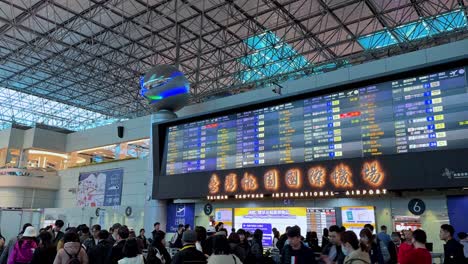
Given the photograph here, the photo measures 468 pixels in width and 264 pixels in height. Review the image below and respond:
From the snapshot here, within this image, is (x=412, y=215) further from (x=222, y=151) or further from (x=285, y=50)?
(x=285, y=50)

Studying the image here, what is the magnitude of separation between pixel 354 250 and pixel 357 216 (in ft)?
19.9

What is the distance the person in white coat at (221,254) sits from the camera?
3.66m

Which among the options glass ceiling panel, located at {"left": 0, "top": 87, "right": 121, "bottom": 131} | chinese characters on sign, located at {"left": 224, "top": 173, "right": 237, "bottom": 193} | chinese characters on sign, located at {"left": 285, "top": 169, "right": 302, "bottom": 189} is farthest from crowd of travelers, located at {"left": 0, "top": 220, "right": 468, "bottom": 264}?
glass ceiling panel, located at {"left": 0, "top": 87, "right": 121, "bottom": 131}

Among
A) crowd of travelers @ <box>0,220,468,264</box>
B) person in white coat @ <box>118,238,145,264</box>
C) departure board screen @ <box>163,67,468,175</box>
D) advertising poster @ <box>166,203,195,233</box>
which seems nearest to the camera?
crowd of travelers @ <box>0,220,468,264</box>

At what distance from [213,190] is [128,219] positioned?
198 inches

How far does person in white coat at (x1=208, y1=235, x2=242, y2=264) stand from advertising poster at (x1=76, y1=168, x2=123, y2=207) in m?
13.0

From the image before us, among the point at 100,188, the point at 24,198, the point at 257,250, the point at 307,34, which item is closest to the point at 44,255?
the point at 257,250

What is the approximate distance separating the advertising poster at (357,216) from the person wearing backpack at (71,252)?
671 cm

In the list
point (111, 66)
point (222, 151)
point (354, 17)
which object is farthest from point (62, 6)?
point (354, 17)

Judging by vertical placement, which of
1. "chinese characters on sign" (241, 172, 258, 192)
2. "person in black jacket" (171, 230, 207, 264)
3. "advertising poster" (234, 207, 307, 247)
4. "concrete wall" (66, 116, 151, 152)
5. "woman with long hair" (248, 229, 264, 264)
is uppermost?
"concrete wall" (66, 116, 151, 152)

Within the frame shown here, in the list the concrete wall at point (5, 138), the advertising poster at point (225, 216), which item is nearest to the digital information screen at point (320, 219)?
the advertising poster at point (225, 216)

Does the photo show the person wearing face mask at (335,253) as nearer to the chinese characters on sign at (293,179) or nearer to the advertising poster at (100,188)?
the chinese characters on sign at (293,179)

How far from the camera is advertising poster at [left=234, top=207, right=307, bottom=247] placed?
1037cm

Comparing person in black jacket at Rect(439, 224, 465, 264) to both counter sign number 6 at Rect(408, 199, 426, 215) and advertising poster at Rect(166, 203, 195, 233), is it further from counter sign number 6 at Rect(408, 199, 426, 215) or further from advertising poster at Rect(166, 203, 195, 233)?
advertising poster at Rect(166, 203, 195, 233)
